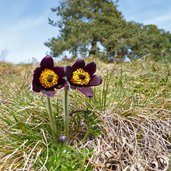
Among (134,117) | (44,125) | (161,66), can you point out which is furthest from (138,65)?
(44,125)

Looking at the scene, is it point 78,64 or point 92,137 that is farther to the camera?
point 92,137

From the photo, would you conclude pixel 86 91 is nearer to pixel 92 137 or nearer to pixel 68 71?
pixel 68 71

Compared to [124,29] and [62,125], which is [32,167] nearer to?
[62,125]

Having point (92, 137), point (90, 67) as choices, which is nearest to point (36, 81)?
point (90, 67)

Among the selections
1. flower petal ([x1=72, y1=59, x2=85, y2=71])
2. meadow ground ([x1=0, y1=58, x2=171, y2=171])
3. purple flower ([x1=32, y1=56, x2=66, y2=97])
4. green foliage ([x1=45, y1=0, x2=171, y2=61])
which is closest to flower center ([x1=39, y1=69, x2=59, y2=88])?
purple flower ([x1=32, y1=56, x2=66, y2=97])

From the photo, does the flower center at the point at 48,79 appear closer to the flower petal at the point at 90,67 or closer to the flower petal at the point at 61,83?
the flower petal at the point at 61,83

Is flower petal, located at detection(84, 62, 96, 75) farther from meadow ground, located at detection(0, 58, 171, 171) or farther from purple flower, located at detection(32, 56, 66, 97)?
meadow ground, located at detection(0, 58, 171, 171)

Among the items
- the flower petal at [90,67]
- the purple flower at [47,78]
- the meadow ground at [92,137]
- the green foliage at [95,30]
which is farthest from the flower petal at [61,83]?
the green foliage at [95,30]
